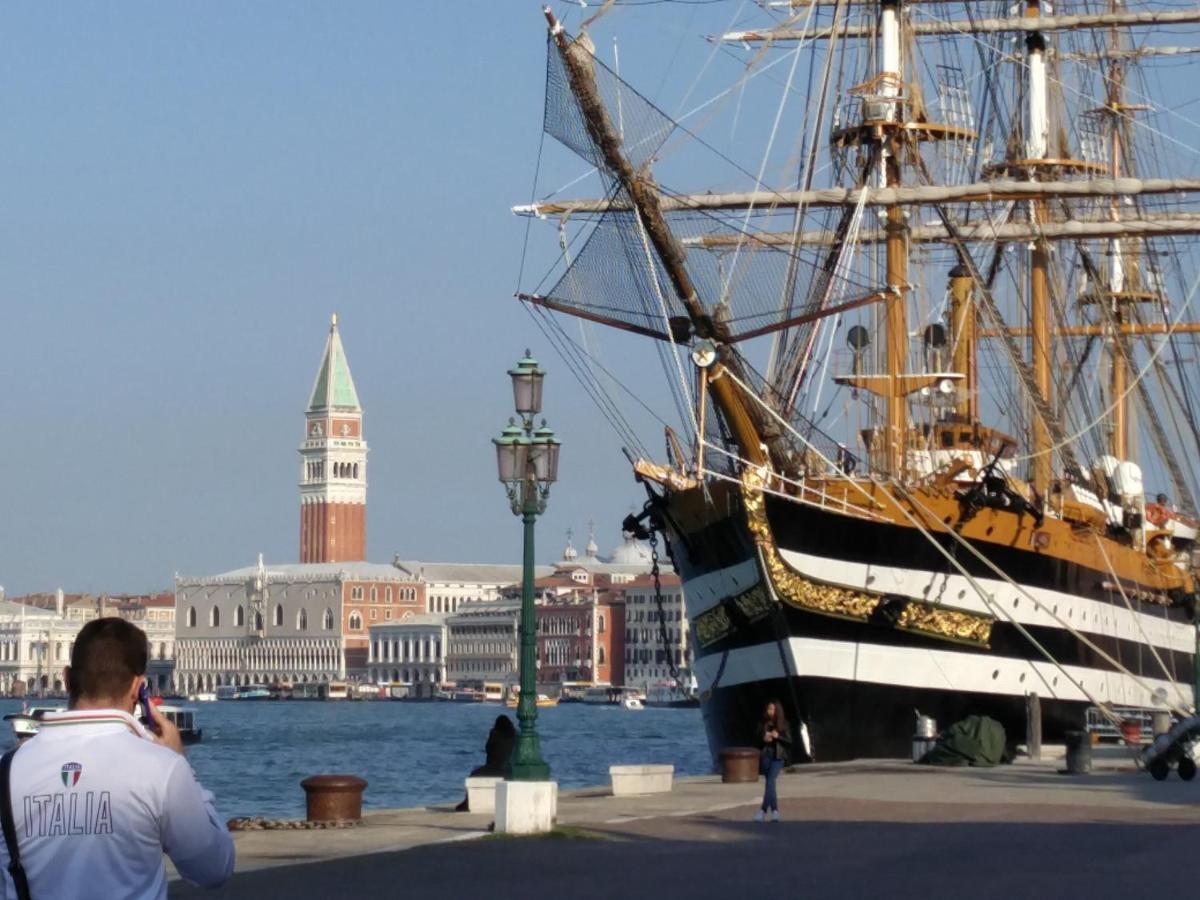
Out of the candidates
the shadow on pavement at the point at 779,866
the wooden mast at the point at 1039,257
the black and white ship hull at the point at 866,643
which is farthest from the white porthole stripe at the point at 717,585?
the shadow on pavement at the point at 779,866

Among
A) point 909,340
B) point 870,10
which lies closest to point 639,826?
point 909,340

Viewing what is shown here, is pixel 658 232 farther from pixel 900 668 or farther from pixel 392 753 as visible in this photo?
pixel 392 753

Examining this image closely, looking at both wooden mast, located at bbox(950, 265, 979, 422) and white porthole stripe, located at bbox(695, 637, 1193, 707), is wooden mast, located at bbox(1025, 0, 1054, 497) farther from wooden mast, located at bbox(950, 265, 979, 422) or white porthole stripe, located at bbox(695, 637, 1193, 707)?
white porthole stripe, located at bbox(695, 637, 1193, 707)

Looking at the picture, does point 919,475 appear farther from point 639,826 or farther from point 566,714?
point 566,714

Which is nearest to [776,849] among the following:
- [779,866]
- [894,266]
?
[779,866]

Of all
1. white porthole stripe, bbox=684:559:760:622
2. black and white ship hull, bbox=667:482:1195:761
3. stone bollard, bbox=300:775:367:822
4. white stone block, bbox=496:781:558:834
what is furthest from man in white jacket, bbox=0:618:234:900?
white porthole stripe, bbox=684:559:760:622

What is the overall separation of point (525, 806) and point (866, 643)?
55.9 ft

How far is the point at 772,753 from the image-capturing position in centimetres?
2195

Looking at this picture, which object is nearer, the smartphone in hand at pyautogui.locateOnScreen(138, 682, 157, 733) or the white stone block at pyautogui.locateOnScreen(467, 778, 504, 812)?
the smartphone in hand at pyautogui.locateOnScreen(138, 682, 157, 733)

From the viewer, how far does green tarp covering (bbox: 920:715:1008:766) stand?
107 feet

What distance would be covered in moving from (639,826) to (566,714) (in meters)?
146

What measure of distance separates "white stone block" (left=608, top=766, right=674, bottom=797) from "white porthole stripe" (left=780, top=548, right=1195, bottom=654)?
9322 mm

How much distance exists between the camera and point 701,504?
38.4 meters

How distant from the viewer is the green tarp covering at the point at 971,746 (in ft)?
107
